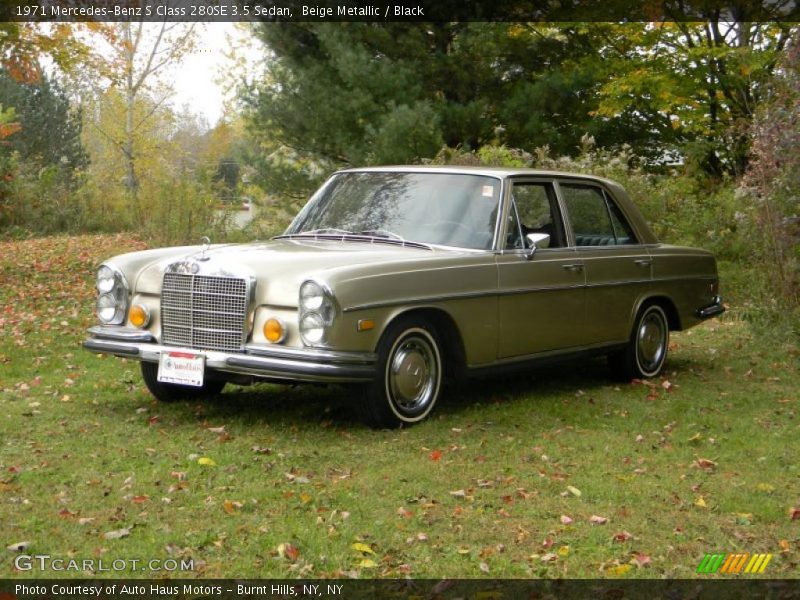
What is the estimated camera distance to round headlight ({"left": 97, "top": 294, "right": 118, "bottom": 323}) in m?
7.77

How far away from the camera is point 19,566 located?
4.67 meters

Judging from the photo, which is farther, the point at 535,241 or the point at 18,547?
the point at 535,241

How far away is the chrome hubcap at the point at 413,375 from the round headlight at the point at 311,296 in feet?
→ 2.36

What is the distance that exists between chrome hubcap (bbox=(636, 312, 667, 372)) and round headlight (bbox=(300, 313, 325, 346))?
12.0 ft

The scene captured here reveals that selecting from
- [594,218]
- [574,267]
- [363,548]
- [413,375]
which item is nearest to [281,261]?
[413,375]

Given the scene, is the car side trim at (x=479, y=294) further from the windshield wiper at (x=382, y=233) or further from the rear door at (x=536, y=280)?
the windshield wiper at (x=382, y=233)

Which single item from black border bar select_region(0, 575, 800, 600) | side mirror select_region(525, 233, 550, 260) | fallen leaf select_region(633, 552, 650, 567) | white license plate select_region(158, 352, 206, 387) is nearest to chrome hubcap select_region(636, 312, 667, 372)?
side mirror select_region(525, 233, 550, 260)

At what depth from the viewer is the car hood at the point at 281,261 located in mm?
7035

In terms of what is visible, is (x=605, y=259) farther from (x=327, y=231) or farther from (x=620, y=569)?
(x=620, y=569)

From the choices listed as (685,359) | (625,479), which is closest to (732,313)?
(685,359)

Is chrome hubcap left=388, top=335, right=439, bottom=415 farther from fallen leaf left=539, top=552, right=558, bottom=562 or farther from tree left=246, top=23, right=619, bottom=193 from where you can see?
tree left=246, top=23, right=619, bottom=193

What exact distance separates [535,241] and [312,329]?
2063 millimetres

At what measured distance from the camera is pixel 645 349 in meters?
9.68

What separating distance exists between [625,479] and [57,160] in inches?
1362
